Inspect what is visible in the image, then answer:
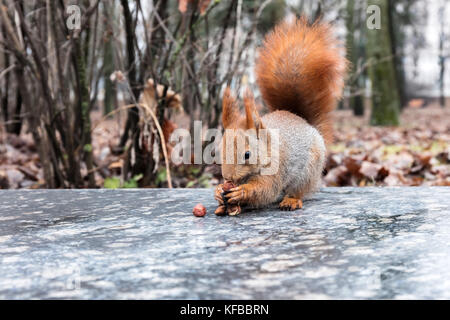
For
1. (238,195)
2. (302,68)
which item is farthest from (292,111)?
Result: (238,195)

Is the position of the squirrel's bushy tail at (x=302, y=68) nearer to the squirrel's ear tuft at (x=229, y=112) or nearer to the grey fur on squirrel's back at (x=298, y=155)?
the grey fur on squirrel's back at (x=298, y=155)

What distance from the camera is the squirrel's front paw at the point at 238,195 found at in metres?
1.56

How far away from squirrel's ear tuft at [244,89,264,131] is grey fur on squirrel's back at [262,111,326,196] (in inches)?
6.0

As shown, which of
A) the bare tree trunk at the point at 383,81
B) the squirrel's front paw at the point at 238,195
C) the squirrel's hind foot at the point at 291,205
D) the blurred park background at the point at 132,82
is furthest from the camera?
the bare tree trunk at the point at 383,81

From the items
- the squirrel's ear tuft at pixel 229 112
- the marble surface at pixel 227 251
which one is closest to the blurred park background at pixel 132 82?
the squirrel's ear tuft at pixel 229 112

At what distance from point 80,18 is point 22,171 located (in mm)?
1312

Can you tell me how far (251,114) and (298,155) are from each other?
0.30m

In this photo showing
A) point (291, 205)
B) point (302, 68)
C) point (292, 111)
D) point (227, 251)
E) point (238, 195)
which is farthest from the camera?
point (292, 111)

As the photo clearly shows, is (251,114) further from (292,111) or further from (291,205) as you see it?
(292,111)

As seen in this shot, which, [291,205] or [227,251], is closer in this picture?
[227,251]

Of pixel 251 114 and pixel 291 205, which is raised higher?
pixel 251 114

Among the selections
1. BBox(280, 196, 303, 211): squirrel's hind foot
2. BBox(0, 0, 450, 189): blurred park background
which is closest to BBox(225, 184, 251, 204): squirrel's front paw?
BBox(280, 196, 303, 211): squirrel's hind foot

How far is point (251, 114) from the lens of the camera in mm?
1593
